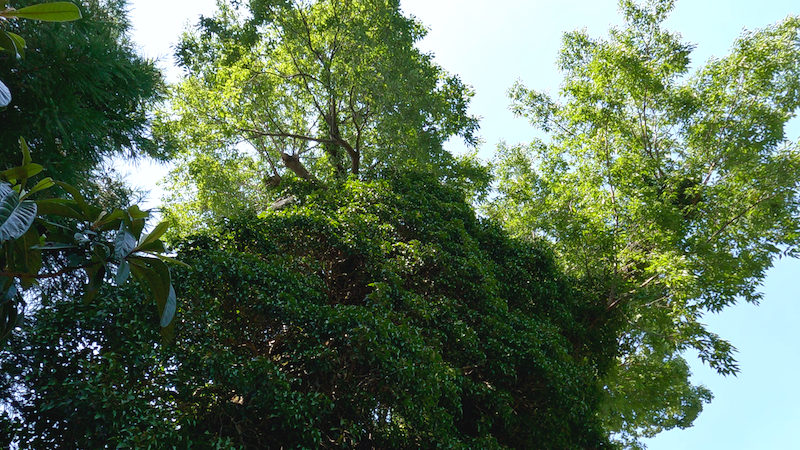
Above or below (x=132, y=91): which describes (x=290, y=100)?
above

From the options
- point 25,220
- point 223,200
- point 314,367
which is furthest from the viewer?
point 223,200

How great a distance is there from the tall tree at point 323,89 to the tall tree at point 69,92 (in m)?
4.39

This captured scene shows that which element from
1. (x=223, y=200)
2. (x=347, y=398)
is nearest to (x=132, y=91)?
(x=347, y=398)

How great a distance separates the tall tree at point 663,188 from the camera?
10516 millimetres

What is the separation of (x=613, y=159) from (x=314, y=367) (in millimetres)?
8886

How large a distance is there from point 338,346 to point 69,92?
3.77 m

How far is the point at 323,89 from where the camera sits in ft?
42.1

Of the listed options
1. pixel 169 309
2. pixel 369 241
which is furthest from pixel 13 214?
pixel 369 241

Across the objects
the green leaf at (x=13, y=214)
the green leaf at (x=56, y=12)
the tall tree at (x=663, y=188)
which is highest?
the tall tree at (x=663, y=188)

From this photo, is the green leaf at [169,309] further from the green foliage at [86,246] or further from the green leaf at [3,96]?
the green leaf at [3,96]

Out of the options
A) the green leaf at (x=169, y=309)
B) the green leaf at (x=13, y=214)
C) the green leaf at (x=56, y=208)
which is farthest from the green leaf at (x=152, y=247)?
the green leaf at (x=13, y=214)

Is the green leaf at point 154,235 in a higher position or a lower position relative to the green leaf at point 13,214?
higher

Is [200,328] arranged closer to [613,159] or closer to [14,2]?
[14,2]

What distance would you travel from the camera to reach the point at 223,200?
43.0ft
